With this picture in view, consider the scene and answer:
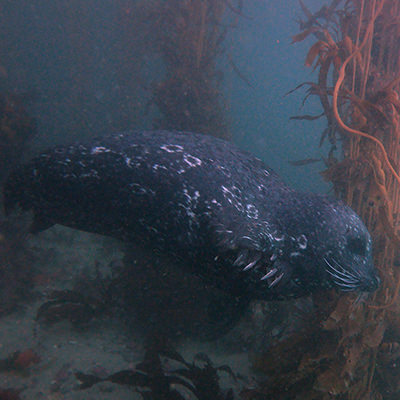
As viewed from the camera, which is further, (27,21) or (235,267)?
(27,21)

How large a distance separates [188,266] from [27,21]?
5295 centimetres

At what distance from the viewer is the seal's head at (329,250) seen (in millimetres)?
2727

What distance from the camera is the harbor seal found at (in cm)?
255

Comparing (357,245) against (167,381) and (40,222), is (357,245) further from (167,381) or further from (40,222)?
(40,222)

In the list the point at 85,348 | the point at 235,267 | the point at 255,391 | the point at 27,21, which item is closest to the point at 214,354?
the point at 255,391

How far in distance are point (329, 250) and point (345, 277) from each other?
29 centimetres

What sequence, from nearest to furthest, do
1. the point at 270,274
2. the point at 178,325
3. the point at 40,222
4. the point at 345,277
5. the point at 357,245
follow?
the point at 270,274, the point at 345,277, the point at 357,245, the point at 40,222, the point at 178,325

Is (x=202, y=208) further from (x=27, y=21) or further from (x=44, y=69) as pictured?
(x=27, y=21)

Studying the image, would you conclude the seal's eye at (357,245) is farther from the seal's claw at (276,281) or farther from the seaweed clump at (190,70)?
the seaweed clump at (190,70)

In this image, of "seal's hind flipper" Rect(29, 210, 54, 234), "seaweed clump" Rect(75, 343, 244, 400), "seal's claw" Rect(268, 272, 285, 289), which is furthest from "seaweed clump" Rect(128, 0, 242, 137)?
"seaweed clump" Rect(75, 343, 244, 400)

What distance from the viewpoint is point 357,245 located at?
116 inches

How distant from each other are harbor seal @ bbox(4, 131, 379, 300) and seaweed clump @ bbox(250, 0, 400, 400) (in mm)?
432

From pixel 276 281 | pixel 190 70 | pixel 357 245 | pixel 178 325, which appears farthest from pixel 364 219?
pixel 190 70

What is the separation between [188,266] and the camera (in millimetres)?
2820
